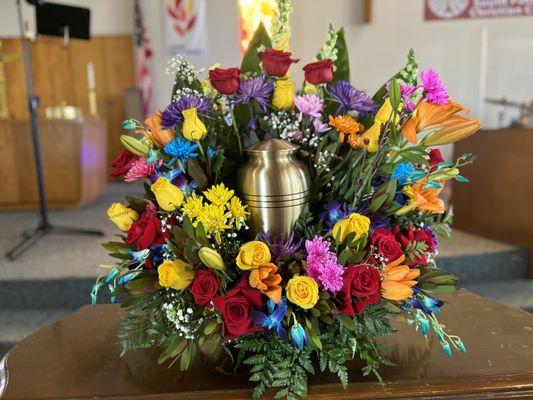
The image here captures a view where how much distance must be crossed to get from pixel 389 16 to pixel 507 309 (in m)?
3.90

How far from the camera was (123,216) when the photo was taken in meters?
0.91

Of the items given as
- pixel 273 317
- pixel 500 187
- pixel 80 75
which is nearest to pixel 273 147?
pixel 273 317

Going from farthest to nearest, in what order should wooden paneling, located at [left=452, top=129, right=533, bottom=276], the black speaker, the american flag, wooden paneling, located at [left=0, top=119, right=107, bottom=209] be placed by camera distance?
the american flag < wooden paneling, located at [left=0, top=119, right=107, bottom=209] < the black speaker < wooden paneling, located at [left=452, top=129, right=533, bottom=276]

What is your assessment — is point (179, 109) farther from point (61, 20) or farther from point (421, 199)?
point (61, 20)

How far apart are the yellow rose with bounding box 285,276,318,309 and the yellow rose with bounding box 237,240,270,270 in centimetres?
6

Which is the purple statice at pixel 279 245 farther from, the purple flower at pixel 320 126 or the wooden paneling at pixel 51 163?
the wooden paneling at pixel 51 163

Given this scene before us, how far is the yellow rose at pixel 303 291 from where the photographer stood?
29.2 inches

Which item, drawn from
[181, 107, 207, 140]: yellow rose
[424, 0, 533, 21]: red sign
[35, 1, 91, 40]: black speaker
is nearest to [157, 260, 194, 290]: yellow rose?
[181, 107, 207, 140]: yellow rose

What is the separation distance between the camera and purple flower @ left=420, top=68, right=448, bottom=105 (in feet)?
2.65

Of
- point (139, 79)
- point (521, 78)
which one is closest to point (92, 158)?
point (139, 79)

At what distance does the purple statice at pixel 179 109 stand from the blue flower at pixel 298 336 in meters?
0.40

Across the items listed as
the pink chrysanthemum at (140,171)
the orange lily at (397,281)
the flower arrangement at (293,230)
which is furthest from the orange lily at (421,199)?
the pink chrysanthemum at (140,171)

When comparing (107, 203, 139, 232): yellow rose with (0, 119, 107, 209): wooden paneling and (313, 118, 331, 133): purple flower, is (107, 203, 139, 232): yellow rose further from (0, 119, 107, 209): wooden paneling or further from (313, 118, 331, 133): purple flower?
(0, 119, 107, 209): wooden paneling

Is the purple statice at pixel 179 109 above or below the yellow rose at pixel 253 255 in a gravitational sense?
above
